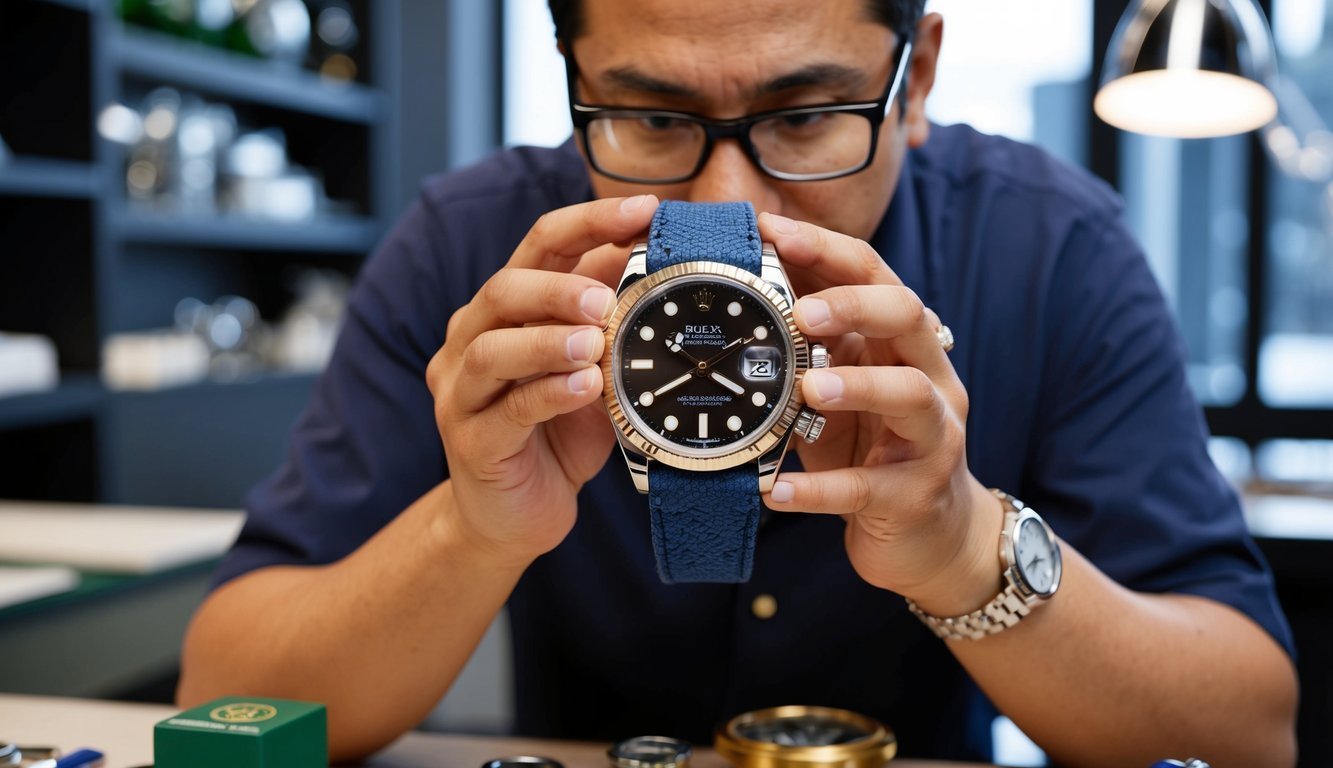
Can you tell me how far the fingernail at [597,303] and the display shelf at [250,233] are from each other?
2361mm

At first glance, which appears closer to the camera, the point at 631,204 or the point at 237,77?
the point at 631,204

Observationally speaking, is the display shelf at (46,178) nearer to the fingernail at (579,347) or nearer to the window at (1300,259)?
the fingernail at (579,347)

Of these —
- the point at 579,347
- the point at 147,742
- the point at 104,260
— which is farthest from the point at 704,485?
the point at 104,260

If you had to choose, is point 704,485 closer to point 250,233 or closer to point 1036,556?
point 1036,556

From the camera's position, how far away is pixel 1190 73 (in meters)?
1.52

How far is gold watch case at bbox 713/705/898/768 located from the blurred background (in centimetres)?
117

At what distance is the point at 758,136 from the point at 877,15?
6.1 inches

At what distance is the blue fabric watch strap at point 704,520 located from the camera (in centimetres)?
89

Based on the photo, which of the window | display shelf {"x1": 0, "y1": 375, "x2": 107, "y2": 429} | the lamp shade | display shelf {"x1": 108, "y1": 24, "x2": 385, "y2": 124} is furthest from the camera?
the window

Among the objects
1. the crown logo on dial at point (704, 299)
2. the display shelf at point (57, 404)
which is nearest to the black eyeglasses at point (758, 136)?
the crown logo on dial at point (704, 299)

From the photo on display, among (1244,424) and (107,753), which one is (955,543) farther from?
(1244,424)

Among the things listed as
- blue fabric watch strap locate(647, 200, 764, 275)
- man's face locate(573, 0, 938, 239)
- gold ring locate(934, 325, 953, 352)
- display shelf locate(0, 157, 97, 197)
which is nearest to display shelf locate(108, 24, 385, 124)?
display shelf locate(0, 157, 97, 197)

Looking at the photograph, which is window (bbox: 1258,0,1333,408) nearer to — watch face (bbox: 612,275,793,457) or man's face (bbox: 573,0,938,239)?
man's face (bbox: 573,0,938,239)

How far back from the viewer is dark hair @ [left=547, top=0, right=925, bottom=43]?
3.71 ft
